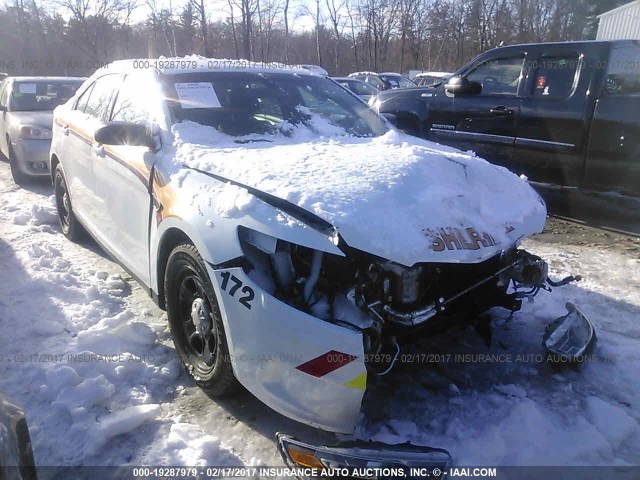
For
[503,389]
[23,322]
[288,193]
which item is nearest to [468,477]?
[503,389]

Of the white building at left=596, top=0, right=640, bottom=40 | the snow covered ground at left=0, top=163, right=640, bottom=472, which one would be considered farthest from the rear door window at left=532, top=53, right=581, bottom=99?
the white building at left=596, top=0, right=640, bottom=40

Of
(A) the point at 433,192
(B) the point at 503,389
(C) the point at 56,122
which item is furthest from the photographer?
(C) the point at 56,122

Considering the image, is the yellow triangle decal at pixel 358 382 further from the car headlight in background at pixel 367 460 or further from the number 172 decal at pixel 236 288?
the number 172 decal at pixel 236 288

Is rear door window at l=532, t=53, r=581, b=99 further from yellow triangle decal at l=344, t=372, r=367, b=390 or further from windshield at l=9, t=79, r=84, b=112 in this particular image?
windshield at l=9, t=79, r=84, b=112

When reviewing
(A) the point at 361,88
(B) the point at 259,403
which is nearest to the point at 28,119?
(B) the point at 259,403

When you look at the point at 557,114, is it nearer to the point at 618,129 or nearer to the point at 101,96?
the point at 618,129

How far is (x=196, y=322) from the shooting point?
103 inches

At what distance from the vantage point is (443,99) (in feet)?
22.6

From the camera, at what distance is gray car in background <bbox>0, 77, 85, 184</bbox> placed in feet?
23.8

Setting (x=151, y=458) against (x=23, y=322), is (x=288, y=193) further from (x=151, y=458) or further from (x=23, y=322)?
(x=23, y=322)

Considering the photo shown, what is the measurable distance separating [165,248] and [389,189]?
1.30 m

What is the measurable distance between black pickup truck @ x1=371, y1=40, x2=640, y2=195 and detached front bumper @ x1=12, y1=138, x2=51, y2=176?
217 inches

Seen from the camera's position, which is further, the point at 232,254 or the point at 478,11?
the point at 478,11

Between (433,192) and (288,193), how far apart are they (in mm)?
704
